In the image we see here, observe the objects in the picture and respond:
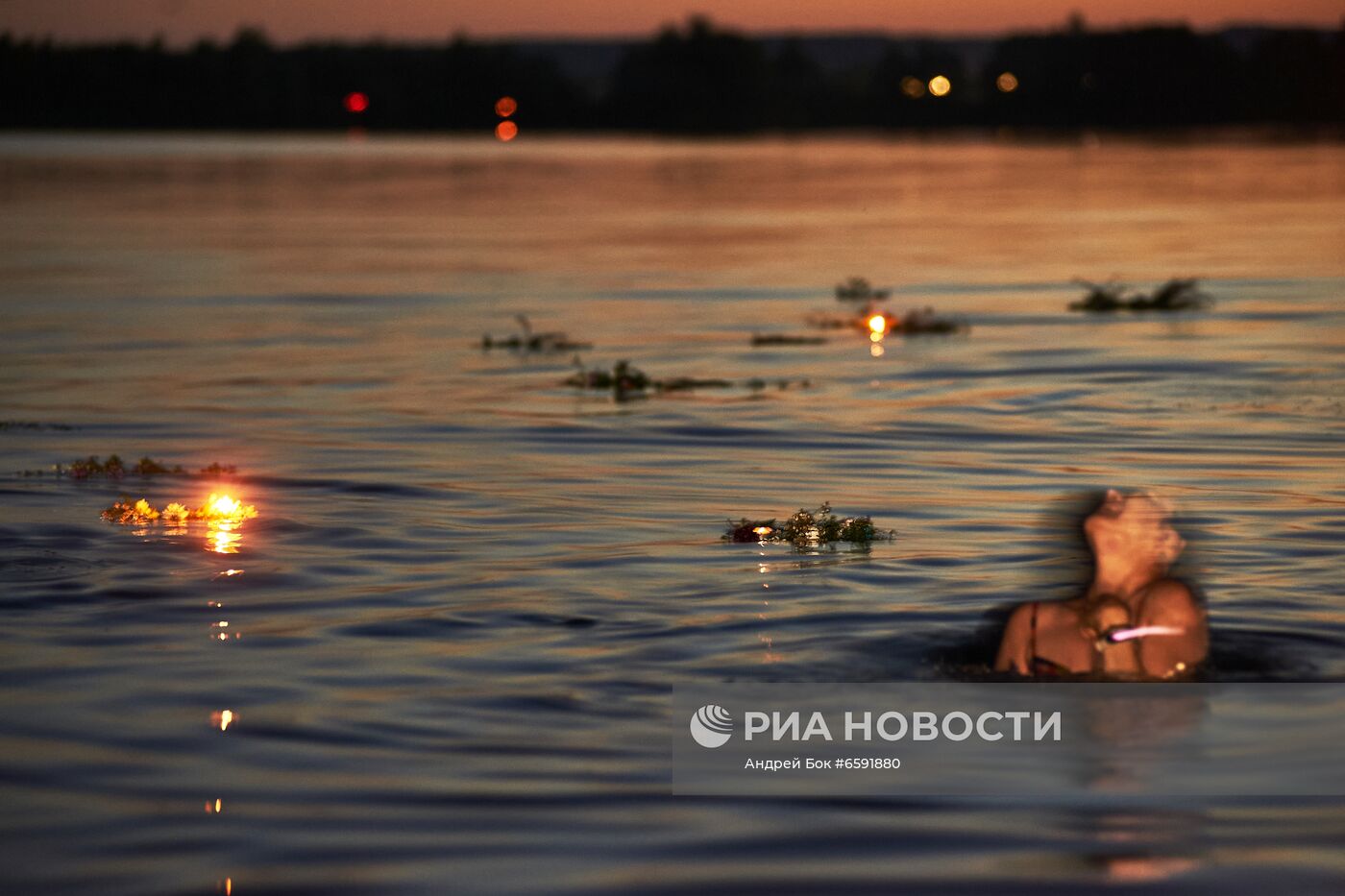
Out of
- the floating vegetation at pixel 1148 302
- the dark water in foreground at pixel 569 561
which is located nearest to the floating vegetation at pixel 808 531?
the dark water in foreground at pixel 569 561

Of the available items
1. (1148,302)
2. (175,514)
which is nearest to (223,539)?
(175,514)

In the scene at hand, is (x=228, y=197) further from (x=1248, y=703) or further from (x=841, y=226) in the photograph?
(x=1248, y=703)

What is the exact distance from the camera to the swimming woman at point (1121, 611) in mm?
10211

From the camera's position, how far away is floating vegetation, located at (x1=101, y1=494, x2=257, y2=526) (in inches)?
683

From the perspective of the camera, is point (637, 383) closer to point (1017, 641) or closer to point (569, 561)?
point (569, 561)

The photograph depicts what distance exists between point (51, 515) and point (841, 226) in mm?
51334

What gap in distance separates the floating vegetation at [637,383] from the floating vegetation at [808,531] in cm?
988

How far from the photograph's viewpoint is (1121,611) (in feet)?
33.7

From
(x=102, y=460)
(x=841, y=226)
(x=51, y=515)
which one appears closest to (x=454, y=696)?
(x=51, y=515)

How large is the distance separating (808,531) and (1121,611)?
6287 millimetres

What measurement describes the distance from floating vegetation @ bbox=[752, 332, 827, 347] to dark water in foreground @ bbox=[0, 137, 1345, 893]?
2.43 feet

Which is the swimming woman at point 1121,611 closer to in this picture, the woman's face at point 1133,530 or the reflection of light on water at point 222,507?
the woman's face at point 1133,530

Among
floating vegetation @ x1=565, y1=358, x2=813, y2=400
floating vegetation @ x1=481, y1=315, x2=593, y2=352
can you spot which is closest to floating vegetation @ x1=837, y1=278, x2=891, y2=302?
floating vegetation @ x1=481, y1=315, x2=593, y2=352

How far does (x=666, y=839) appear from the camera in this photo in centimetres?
931
